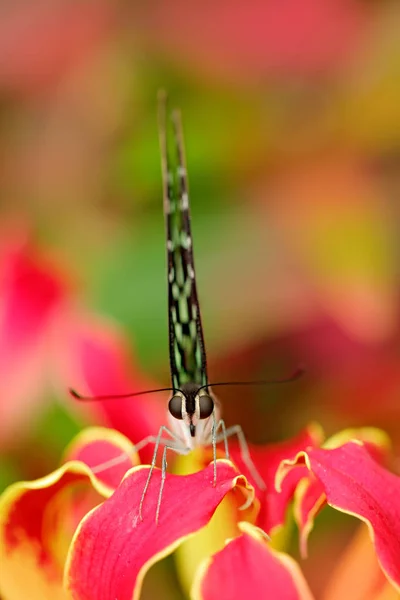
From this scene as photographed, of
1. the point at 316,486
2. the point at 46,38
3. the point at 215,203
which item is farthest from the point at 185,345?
the point at 46,38

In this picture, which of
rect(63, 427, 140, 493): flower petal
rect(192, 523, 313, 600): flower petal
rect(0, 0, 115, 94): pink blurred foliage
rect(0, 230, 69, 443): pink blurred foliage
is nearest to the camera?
rect(192, 523, 313, 600): flower petal

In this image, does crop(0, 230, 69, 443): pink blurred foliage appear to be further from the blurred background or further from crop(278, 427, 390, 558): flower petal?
crop(278, 427, 390, 558): flower petal

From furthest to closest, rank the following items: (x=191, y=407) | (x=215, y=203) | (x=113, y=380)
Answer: (x=215, y=203) → (x=113, y=380) → (x=191, y=407)

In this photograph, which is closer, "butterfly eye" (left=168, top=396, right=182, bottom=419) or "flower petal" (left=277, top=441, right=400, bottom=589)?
"flower petal" (left=277, top=441, right=400, bottom=589)

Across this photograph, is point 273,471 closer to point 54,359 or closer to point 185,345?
point 185,345

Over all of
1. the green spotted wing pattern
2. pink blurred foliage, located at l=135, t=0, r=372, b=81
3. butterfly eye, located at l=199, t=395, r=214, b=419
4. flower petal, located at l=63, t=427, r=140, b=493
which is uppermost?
pink blurred foliage, located at l=135, t=0, r=372, b=81

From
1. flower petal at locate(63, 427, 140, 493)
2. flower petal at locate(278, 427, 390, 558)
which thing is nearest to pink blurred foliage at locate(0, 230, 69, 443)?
flower petal at locate(63, 427, 140, 493)

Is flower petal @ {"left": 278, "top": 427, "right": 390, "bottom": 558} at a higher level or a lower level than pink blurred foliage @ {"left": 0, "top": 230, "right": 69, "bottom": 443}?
lower

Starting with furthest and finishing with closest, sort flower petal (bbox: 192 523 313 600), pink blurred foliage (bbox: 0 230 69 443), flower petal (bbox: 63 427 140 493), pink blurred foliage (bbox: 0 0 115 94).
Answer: pink blurred foliage (bbox: 0 0 115 94)
pink blurred foliage (bbox: 0 230 69 443)
flower petal (bbox: 63 427 140 493)
flower petal (bbox: 192 523 313 600)
